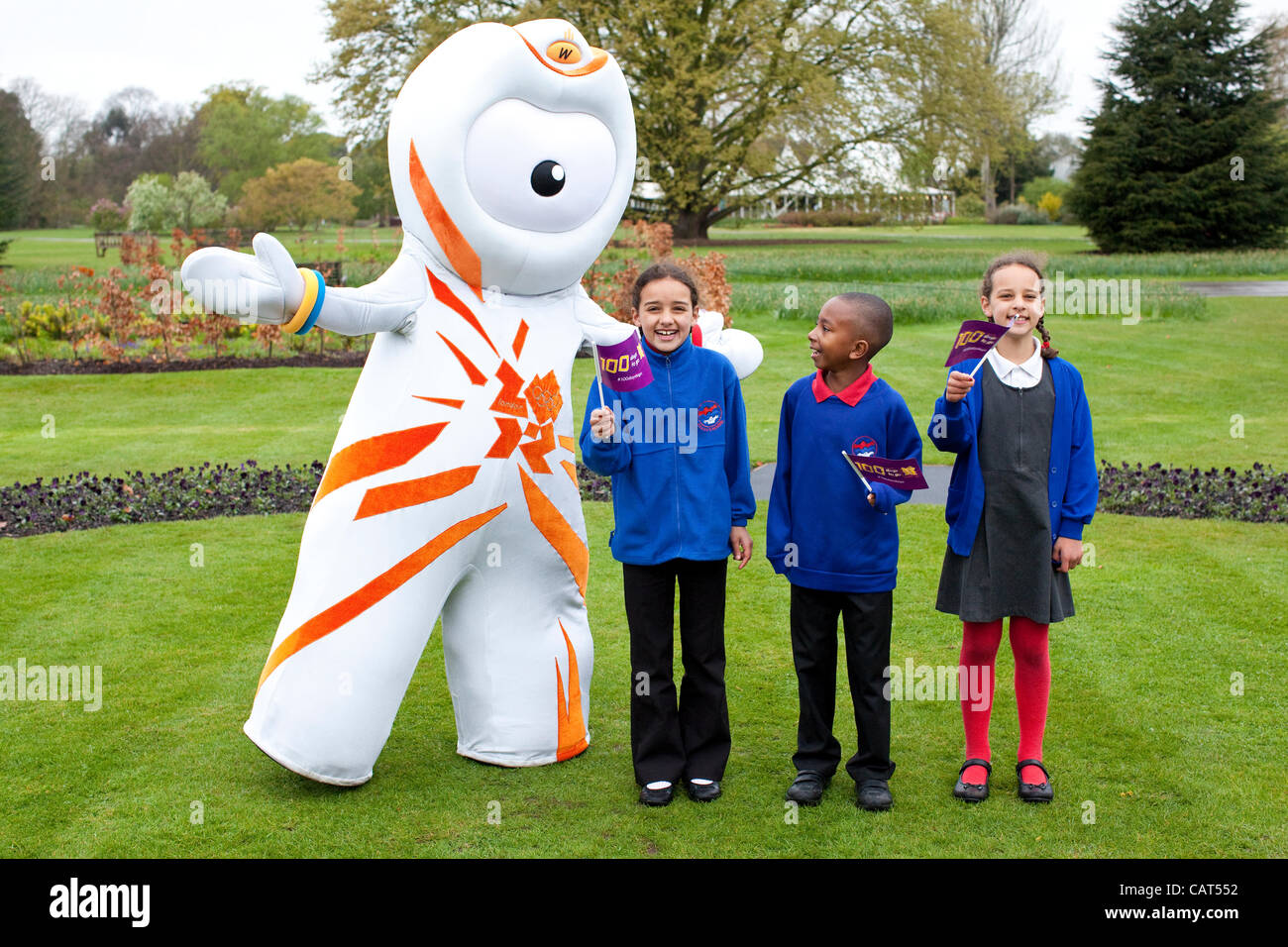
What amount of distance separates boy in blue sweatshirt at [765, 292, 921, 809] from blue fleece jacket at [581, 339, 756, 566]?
0.59 feet

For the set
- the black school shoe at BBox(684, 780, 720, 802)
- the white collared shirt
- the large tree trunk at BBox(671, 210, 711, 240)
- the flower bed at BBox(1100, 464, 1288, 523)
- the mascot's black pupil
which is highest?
the large tree trunk at BBox(671, 210, 711, 240)

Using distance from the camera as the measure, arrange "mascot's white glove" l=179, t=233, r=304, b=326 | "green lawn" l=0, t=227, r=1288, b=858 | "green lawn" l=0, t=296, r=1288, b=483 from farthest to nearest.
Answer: "green lawn" l=0, t=296, r=1288, b=483 < "green lawn" l=0, t=227, r=1288, b=858 < "mascot's white glove" l=179, t=233, r=304, b=326

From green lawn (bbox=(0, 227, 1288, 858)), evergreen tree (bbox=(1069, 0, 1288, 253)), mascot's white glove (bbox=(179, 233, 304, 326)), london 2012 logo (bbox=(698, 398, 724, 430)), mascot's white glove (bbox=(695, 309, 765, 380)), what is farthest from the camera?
evergreen tree (bbox=(1069, 0, 1288, 253))

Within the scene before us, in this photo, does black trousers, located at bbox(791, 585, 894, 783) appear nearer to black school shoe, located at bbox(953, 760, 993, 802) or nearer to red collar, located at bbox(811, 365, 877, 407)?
black school shoe, located at bbox(953, 760, 993, 802)

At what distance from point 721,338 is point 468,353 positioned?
1.17 m

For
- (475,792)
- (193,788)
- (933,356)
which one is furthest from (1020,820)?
(933,356)

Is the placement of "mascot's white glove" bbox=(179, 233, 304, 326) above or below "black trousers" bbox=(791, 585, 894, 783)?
above

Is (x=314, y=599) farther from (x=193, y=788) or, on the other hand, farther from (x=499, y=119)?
(x=499, y=119)

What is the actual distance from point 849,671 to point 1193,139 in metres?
26.0

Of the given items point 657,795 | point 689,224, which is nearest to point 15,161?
point 689,224

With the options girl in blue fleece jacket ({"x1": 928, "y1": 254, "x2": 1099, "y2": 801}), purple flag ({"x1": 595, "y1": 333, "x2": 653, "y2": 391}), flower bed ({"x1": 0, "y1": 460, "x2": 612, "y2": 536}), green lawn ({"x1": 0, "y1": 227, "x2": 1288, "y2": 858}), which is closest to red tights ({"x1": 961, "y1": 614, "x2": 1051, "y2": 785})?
girl in blue fleece jacket ({"x1": 928, "y1": 254, "x2": 1099, "y2": 801})

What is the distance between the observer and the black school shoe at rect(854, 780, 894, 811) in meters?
3.73

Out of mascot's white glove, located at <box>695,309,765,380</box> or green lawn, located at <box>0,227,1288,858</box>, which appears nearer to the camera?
green lawn, located at <box>0,227,1288,858</box>

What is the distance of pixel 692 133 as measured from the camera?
24453 mm
